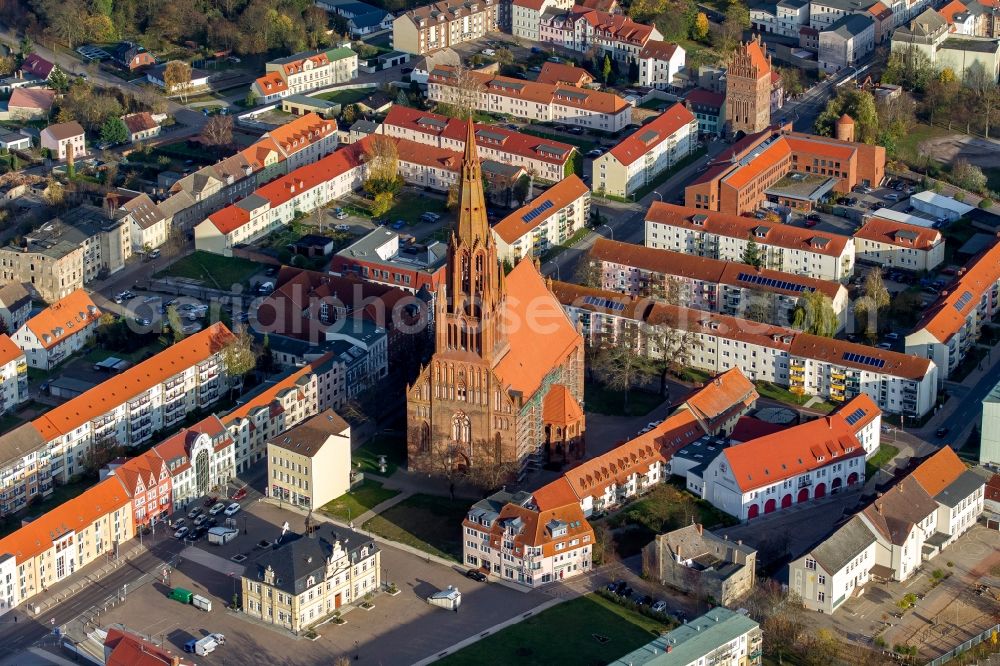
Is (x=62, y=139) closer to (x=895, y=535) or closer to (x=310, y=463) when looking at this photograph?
(x=310, y=463)

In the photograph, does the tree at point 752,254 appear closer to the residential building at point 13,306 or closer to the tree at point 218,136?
the tree at point 218,136

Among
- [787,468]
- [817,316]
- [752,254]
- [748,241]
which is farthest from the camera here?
[748,241]

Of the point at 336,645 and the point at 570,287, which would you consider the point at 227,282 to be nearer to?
the point at 570,287

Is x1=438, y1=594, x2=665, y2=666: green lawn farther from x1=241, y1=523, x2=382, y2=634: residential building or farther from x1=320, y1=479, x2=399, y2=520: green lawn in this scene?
x1=320, y1=479, x2=399, y2=520: green lawn

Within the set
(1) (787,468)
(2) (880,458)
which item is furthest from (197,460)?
(2) (880,458)

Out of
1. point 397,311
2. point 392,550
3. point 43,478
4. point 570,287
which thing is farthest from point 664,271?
point 43,478

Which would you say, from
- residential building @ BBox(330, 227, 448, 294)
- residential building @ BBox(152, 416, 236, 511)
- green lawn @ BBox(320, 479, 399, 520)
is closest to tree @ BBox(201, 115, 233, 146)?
residential building @ BBox(330, 227, 448, 294)
